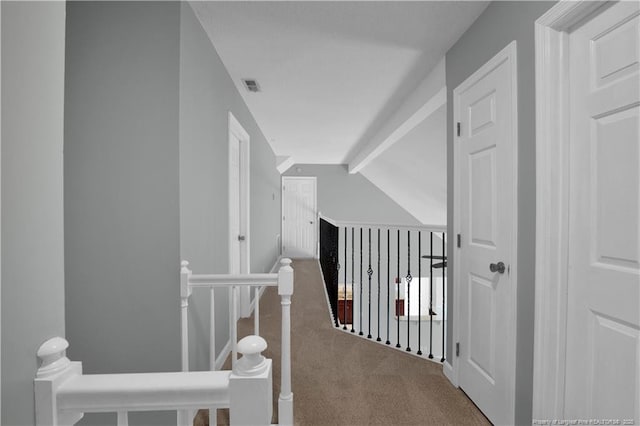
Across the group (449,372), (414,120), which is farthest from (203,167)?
(414,120)

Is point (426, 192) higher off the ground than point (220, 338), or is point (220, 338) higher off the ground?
point (426, 192)

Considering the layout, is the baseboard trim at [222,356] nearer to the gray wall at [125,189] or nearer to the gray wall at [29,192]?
the gray wall at [125,189]

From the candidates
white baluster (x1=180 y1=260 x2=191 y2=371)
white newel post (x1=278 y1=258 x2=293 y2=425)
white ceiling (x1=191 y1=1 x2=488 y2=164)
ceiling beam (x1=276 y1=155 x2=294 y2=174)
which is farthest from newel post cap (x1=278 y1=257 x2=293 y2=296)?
ceiling beam (x1=276 y1=155 x2=294 y2=174)

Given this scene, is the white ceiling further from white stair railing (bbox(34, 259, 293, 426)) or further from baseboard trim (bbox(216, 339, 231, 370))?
baseboard trim (bbox(216, 339, 231, 370))

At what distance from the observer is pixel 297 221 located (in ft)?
27.2

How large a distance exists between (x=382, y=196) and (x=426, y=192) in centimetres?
195

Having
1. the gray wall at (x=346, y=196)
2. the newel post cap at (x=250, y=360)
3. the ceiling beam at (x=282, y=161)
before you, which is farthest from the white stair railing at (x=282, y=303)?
the gray wall at (x=346, y=196)

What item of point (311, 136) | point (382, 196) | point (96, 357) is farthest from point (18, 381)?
point (382, 196)

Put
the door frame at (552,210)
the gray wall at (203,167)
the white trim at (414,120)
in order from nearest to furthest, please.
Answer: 1. the door frame at (552,210)
2. the gray wall at (203,167)
3. the white trim at (414,120)

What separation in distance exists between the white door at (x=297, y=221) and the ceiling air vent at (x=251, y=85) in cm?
498

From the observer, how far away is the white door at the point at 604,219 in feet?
3.75

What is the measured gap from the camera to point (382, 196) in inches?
339

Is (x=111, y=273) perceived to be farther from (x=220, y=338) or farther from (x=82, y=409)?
(x=82, y=409)

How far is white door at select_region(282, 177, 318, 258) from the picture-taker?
27.2 ft
